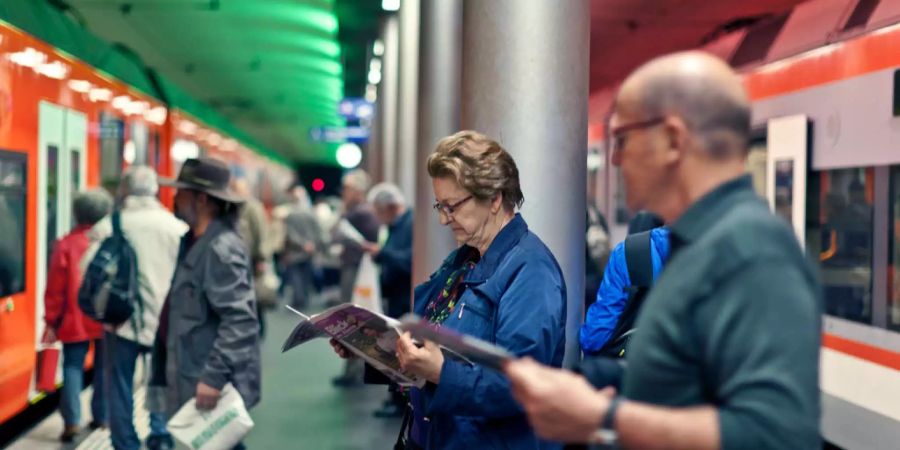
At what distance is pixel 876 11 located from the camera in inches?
218

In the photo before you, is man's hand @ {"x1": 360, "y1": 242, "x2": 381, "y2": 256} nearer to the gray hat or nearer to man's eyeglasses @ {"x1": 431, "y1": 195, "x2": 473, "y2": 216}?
the gray hat

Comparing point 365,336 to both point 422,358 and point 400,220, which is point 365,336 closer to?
point 422,358

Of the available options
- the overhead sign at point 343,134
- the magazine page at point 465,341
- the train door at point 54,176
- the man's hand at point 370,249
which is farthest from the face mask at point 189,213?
the overhead sign at point 343,134

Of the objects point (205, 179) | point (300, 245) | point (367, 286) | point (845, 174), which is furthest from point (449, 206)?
point (300, 245)

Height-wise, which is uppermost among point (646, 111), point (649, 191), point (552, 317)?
point (646, 111)

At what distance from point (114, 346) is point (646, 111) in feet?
17.2

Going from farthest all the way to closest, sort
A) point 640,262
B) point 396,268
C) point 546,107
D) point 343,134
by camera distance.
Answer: point 343,134 < point 396,268 < point 546,107 < point 640,262

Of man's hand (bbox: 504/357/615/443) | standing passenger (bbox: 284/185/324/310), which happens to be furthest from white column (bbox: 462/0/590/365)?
standing passenger (bbox: 284/185/324/310)

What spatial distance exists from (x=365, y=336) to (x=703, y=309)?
61.5 inches

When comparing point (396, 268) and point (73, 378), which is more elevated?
point (396, 268)

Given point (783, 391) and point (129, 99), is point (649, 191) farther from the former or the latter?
point (129, 99)

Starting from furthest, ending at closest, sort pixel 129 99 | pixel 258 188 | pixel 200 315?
pixel 258 188 < pixel 129 99 < pixel 200 315

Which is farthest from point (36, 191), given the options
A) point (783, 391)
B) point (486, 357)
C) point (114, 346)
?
point (783, 391)

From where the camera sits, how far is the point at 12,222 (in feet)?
23.4
